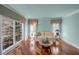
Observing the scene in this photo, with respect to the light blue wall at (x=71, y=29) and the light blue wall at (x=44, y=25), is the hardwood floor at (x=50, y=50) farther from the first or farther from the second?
the light blue wall at (x=44, y=25)

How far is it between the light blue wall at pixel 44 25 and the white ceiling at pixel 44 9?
95mm

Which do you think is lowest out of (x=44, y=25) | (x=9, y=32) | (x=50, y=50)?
(x=50, y=50)

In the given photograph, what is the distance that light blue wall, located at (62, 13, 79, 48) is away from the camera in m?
2.54

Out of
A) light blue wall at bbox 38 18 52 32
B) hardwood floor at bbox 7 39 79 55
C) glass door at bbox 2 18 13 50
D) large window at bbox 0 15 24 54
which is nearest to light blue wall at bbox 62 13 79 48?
hardwood floor at bbox 7 39 79 55

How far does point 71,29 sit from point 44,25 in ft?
1.71

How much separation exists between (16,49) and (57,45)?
2.57 feet

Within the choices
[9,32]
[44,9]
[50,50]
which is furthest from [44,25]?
[9,32]

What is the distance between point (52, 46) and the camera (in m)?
2.59

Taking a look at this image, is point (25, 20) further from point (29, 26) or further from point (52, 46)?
point (52, 46)

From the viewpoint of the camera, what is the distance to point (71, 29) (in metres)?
2.58

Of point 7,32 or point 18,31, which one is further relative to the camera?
point 18,31

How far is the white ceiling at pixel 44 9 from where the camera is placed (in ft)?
8.34

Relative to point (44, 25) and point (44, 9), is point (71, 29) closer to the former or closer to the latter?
point (44, 25)
